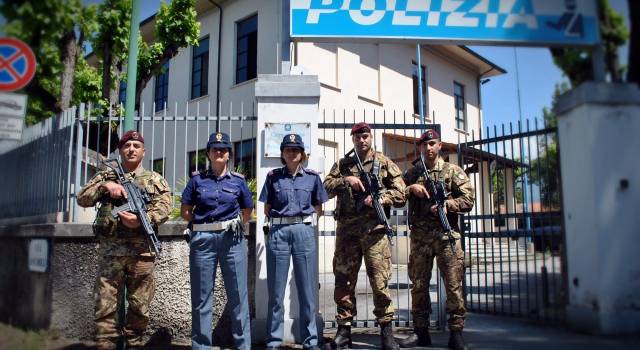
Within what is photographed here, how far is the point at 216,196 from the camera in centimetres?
407

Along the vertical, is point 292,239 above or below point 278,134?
below

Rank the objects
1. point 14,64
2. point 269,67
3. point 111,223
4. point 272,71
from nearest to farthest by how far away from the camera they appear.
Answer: point 14,64 → point 111,223 → point 272,71 → point 269,67

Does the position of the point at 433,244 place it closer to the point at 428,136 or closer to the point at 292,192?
the point at 428,136

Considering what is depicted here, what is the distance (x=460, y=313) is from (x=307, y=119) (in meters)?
2.29

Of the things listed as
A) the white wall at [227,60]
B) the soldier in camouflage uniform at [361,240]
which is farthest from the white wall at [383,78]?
the soldier in camouflage uniform at [361,240]

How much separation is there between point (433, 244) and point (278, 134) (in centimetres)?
180

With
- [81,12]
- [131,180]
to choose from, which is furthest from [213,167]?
[81,12]

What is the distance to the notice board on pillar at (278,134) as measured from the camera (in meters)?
4.71

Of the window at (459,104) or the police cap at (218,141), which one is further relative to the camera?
the window at (459,104)

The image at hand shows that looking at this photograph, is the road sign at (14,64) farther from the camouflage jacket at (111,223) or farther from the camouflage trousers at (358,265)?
the camouflage trousers at (358,265)

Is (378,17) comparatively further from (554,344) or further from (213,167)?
(554,344)

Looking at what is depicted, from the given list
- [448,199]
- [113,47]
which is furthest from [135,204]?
[113,47]

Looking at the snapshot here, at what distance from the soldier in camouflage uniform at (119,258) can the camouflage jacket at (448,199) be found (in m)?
2.27

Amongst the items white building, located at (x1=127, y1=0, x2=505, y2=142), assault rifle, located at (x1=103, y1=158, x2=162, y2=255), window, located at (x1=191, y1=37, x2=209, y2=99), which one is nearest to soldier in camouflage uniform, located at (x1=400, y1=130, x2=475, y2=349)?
assault rifle, located at (x1=103, y1=158, x2=162, y2=255)
